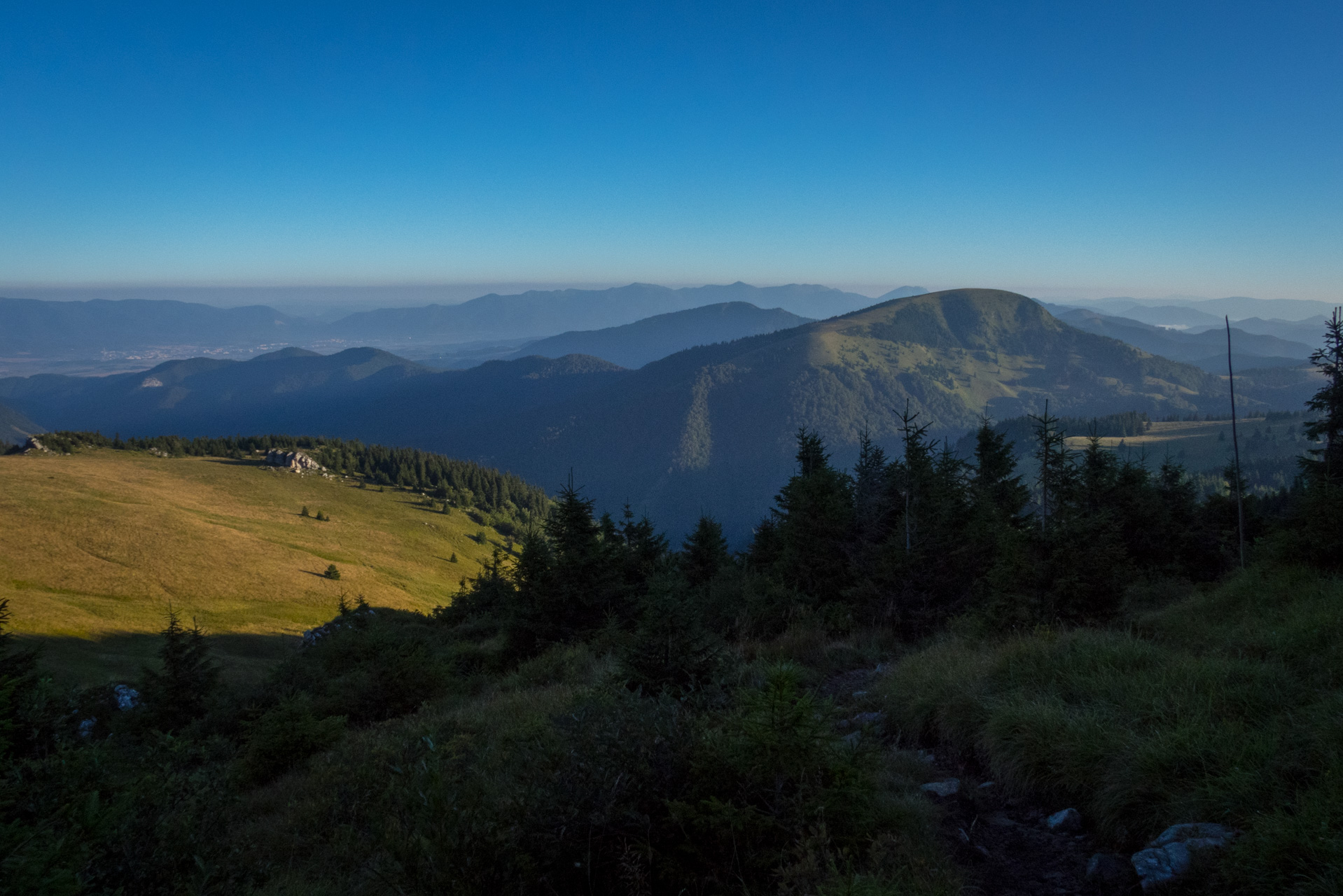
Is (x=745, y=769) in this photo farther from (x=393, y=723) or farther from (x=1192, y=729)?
(x=393, y=723)

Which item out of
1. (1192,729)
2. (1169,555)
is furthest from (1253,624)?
(1169,555)

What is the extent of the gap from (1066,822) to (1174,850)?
962mm

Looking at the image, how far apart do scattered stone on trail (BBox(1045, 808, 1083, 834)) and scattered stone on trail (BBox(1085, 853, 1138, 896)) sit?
0.45 metres

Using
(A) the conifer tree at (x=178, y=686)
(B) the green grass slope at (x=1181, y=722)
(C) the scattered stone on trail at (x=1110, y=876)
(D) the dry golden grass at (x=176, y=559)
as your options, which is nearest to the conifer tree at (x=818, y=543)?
(B) the green grass slope at (x=1181, y=722)

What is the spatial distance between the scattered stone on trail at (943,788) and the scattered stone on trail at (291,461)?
133076mm

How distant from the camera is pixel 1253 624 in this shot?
6.97m

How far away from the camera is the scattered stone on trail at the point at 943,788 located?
→ 5098 millimetres

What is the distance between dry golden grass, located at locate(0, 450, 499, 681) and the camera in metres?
40.4

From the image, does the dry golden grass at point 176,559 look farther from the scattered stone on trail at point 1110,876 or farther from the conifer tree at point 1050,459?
the scattered stone on trail at point 1110,876

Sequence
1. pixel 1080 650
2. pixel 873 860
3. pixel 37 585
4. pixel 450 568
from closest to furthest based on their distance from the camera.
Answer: pixel 873 860 < pixel 1080 650 < pixel 37 585 < pixel 450 568

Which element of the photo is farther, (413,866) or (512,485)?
(512,485)

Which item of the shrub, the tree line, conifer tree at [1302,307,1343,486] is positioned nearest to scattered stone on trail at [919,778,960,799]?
the shrub

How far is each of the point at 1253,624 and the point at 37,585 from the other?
67.6 meters

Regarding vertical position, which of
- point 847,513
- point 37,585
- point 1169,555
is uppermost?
point 847,513
